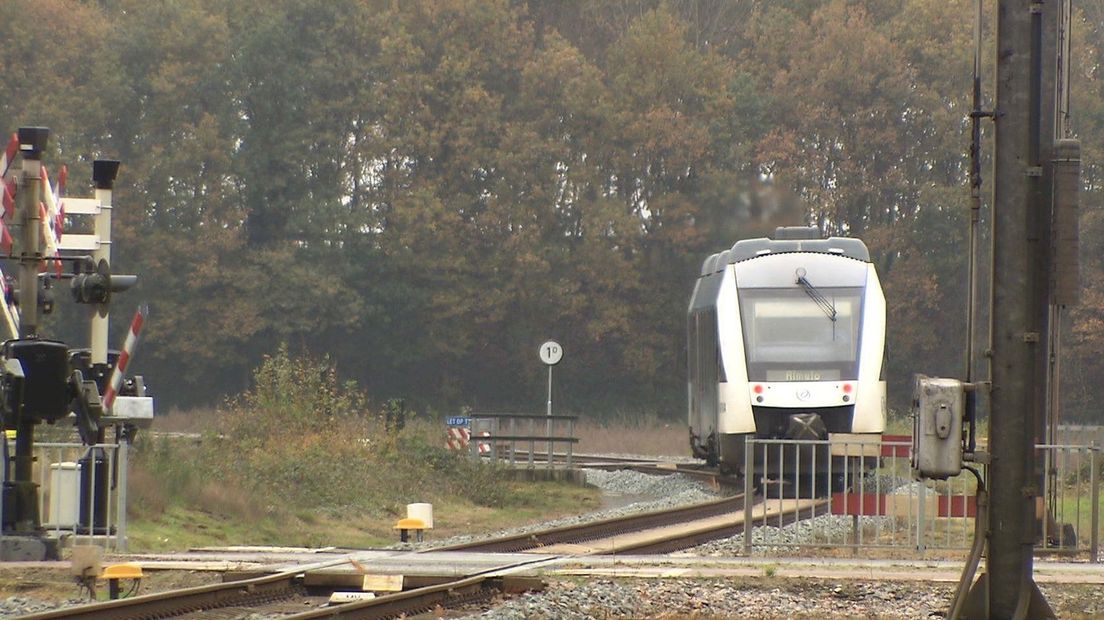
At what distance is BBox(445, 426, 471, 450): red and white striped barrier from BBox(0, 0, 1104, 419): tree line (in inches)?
913

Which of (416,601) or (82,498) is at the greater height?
(82,498)

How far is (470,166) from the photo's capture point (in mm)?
59250

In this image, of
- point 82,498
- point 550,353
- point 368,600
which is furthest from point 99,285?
point 550,353

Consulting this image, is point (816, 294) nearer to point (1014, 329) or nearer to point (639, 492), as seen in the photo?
point (639, 492)

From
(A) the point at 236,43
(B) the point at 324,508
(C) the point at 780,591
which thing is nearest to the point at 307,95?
(A) the point at 236,43

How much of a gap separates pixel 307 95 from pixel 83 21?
24.8 feet

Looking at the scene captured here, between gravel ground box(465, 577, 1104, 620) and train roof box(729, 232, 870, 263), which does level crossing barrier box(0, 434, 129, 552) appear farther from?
train roof box(729, 232, 870, 263)

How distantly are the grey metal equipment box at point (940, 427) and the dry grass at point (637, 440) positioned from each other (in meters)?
34.6

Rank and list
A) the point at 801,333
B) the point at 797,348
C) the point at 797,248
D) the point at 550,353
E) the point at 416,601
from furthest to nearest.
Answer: the point at 550,353, the point at 797,248, the point at 801,333, the point at 797,348, the point at 416,601

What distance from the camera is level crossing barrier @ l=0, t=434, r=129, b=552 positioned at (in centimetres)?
1612

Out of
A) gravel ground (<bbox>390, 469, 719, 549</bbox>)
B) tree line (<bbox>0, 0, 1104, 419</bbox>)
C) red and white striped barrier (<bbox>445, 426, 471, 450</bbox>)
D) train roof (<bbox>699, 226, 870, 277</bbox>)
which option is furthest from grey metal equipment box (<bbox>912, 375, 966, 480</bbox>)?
tree line (<bbox>0, 0, 1104, 419</bbox>)

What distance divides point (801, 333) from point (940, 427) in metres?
15.8

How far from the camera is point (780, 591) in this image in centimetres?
1316

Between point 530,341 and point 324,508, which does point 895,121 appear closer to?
point 530,341
